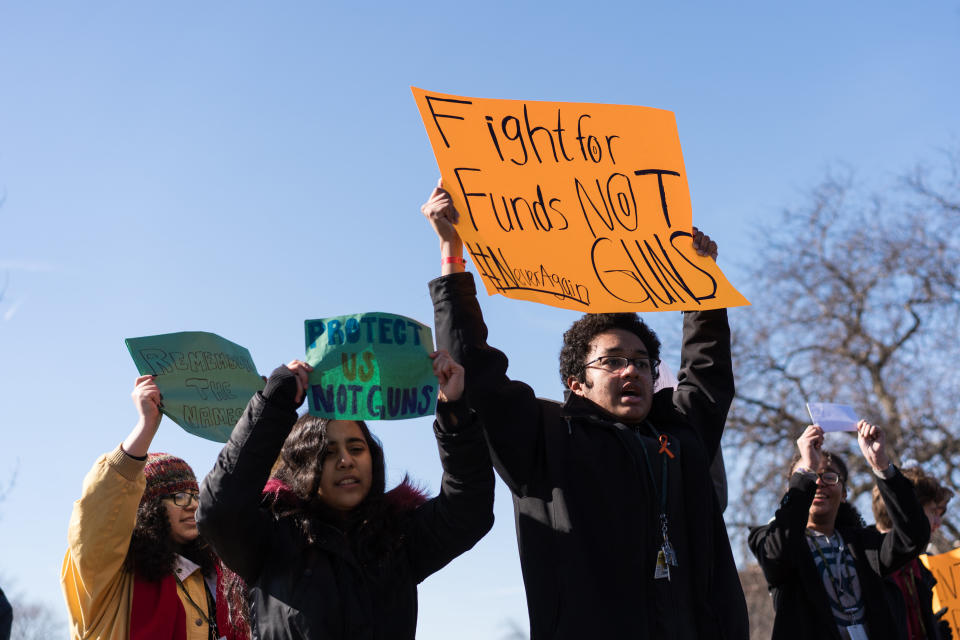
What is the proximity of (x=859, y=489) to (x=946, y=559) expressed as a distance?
332 inches

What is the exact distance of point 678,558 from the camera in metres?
3.16

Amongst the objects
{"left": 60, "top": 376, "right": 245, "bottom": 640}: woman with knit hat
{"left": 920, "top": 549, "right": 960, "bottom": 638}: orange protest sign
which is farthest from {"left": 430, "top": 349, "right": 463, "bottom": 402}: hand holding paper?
{"left": 920, "top": 549, "right": 960, "bottom": 638}: orange protest sign

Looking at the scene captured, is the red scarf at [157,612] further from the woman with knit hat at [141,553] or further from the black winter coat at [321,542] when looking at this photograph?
the black winter coat at [321,542]

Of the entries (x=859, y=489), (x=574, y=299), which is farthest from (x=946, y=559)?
(x=859, y=489)

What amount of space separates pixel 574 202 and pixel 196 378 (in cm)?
144

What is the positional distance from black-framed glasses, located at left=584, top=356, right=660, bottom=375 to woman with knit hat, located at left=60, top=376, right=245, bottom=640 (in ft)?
4.83

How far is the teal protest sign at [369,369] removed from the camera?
316 cm


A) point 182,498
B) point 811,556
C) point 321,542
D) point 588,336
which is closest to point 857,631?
point 811,556

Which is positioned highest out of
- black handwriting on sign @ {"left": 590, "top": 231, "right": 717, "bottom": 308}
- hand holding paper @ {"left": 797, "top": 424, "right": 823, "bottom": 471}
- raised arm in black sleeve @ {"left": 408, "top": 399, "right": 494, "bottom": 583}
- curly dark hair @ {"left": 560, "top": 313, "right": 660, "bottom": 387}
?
black handwriting on sign @ {"left": 590, "top": 231, "right": 717, "bottom": 308}

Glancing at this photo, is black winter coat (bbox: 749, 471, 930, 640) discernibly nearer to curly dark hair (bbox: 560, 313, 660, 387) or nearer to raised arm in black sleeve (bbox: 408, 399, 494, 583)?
curly dark hair (bbox: 560, 313, 660, 387)

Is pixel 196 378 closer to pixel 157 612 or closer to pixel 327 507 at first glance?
pixel 327 507

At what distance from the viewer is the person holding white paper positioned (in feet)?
14.9

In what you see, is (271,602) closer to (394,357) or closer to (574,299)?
(394,357)

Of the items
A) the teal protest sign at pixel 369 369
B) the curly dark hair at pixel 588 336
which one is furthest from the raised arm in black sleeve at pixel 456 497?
the curly dark hair at pixel 588 336
